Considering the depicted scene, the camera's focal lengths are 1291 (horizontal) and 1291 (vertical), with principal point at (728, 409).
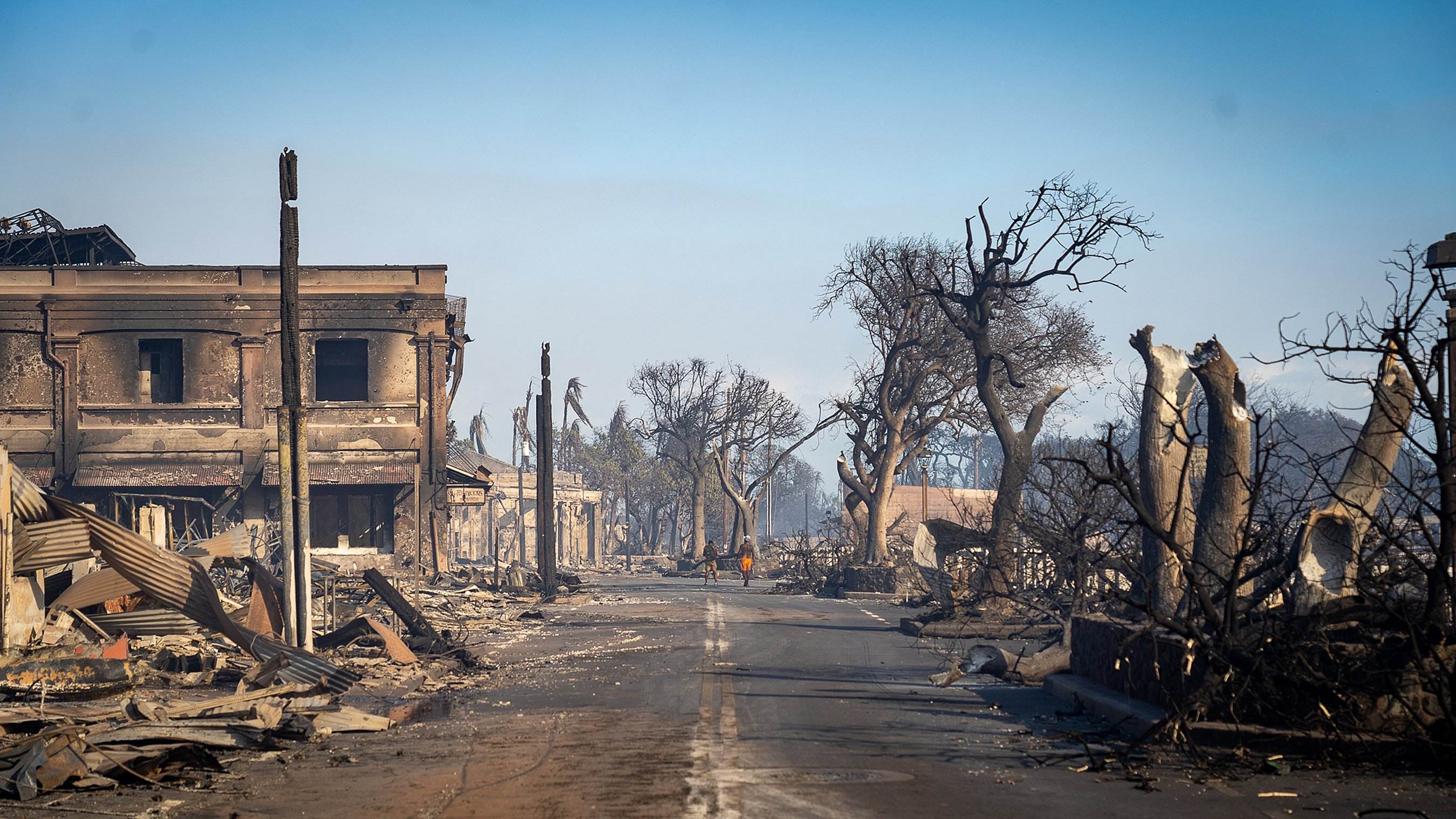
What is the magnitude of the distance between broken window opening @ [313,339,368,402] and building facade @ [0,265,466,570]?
Answer: 0.05m

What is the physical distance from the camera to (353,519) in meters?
41.2

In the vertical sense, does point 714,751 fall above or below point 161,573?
below

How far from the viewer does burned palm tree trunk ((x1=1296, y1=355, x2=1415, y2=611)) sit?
34.0 feet

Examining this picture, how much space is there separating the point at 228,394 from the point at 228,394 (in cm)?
2

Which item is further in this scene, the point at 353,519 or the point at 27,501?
the point at 353,519

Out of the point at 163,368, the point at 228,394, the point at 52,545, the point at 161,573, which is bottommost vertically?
the point at 161,573

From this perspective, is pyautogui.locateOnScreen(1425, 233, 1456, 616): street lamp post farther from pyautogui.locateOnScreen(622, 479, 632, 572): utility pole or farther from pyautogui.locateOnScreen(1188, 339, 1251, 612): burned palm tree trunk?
pyautogui.locateOnScreen(622, 479, 632, 572): utility pole

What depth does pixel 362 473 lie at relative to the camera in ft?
133

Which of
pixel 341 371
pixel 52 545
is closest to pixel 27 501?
pixel 52 545

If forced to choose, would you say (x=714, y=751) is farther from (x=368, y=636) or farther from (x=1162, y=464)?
(x=368, y=636)

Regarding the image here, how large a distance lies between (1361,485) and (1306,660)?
9.45 ft

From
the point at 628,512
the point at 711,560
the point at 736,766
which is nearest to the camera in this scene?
the point at 736,766

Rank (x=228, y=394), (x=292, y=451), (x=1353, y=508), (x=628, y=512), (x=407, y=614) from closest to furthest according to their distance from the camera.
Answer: (x=1353, y=508) < (x=292, y=451) < (x=407, y=614) < (x=228, y=394) < (x=628, y=512)

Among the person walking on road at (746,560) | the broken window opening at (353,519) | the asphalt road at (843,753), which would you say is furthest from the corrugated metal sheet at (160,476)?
the asphalt road at (843,753)
